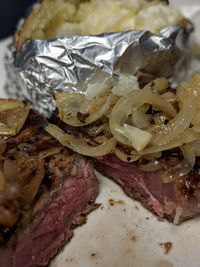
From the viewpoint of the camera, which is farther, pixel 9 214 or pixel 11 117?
pixel 11 117

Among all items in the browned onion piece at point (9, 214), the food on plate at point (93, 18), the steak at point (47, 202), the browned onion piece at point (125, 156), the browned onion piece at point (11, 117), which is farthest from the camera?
the food on plate at point (93, 18)

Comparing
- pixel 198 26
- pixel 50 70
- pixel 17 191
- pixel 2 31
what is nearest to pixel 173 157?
pixel 17 191

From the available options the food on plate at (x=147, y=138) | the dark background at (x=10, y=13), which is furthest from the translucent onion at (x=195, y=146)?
the dark background at (x=10, y=13)

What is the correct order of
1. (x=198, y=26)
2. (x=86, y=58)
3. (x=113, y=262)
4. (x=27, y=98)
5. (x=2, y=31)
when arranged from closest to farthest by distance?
(x=113, y=262) < (x=86, y=58) < (x=27, y=98) < (x=198, y=26) < (x=2, y=31)

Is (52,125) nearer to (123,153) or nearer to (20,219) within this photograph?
(123,153)

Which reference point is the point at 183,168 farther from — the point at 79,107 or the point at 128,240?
the point at 79,107

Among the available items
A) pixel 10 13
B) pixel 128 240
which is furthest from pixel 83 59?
pixel 10 13

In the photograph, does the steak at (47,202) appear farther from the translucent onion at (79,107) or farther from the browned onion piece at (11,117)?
the translucent onion at (79,107)
